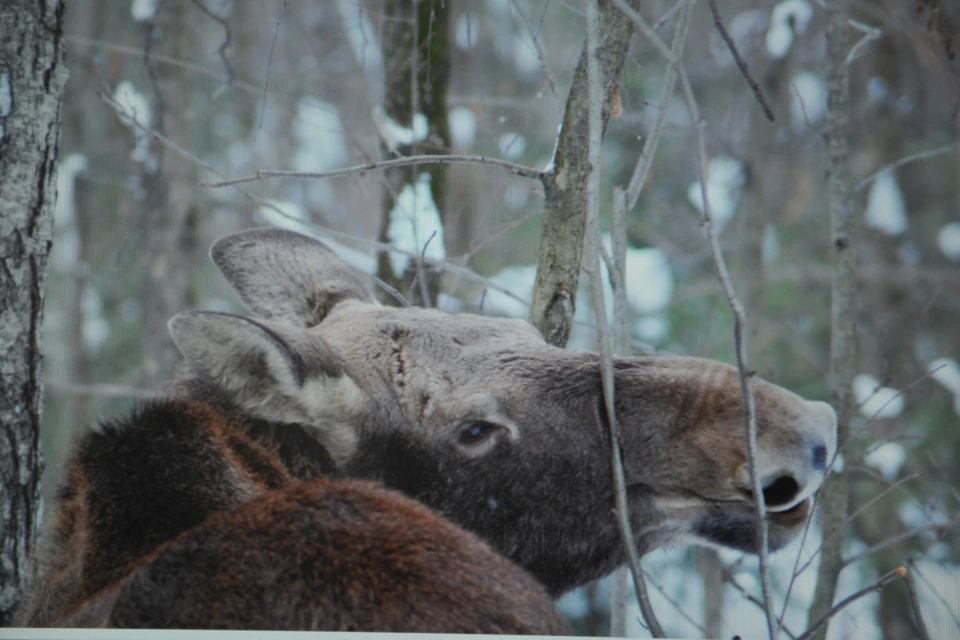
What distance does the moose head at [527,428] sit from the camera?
2.09m

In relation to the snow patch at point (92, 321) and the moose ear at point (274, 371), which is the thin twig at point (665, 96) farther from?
the snow patch at point (92, 321)

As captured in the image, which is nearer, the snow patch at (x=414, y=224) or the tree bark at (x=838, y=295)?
the tree bark at (x=838, y=295)

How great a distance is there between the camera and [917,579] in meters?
3.36

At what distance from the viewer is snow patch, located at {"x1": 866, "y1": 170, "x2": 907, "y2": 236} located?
448 centimetres

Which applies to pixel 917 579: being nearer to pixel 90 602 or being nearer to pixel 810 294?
pixel 90 602

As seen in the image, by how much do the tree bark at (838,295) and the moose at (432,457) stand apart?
1017 millimetres

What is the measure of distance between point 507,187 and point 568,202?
777mm

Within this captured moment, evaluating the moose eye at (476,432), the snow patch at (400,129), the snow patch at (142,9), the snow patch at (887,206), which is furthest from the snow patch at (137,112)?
the snow patch at (887,206)

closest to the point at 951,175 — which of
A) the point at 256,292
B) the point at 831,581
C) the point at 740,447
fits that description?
the point at 831,581

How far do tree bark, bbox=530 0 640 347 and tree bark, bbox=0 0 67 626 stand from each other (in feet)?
4.72

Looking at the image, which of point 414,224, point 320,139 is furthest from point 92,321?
point 414,224

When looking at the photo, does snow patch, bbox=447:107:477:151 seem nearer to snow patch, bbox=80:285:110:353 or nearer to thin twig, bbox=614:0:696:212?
thin twig, bbox=614:0:696:212

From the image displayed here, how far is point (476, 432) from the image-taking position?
2.22 m

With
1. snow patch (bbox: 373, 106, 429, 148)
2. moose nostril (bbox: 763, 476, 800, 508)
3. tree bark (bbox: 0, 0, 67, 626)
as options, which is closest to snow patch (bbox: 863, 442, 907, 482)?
moose nostril (bbox: 763, 476, 800, 508)
